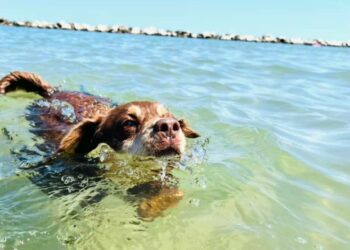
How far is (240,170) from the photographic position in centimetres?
628

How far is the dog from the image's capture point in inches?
214

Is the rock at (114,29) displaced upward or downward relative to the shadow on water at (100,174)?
downward

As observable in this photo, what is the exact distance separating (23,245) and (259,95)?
29.4 feet

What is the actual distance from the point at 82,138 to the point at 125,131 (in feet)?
2.04

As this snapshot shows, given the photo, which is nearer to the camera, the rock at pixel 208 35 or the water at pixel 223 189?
the water at pixel 223 189

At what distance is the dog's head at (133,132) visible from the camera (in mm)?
5496

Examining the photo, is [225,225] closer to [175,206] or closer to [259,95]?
[175,206]

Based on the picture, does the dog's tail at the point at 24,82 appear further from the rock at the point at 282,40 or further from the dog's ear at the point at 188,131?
the rock at the point at 282,40

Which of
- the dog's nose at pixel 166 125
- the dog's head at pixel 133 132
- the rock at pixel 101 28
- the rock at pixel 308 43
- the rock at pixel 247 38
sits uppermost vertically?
the dog's nose at pixel 166 125

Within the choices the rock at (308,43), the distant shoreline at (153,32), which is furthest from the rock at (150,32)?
the rock at (308,43)

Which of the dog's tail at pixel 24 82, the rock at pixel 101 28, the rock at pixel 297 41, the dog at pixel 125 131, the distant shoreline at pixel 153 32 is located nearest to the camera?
the dog at pixel 125 131

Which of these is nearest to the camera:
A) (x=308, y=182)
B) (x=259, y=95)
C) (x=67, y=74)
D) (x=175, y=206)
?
(x=175, y=206)

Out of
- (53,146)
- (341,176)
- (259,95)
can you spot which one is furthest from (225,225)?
(259,95)

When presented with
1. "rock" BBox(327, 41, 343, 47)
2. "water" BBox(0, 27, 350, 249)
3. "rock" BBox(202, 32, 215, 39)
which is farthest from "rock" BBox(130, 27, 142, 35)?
"water" BBox(0, 27, 350, 249)
